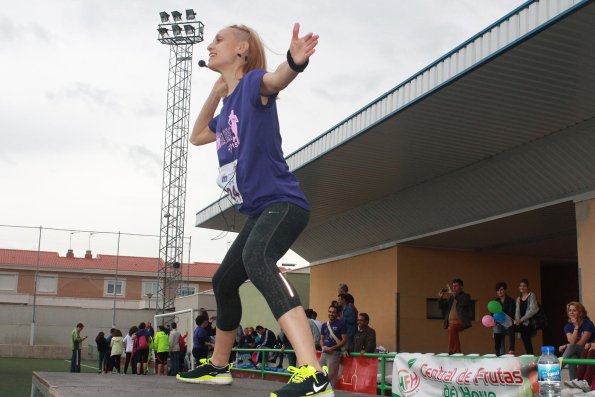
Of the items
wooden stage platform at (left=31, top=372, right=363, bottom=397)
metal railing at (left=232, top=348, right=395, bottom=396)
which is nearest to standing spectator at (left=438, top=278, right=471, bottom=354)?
metal railing at (left=232, top=348, right=395, bottom=396)

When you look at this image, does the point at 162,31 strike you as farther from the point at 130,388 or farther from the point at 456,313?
the point at 130,388

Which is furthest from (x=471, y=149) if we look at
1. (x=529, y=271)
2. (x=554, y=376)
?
(x=554, y=376)

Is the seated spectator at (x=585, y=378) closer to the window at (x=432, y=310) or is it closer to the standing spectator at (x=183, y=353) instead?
the window at (x=432, y=310)

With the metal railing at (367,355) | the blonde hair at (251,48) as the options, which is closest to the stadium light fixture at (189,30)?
the metal railing at (367,355)

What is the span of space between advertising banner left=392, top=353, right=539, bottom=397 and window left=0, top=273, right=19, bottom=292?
43.8 meters

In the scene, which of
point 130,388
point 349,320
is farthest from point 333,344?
point 130,388

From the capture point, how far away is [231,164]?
4.03m

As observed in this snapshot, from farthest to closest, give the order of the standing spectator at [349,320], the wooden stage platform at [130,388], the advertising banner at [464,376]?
the standing spectator at [349,320] → the advertising banner at [464,376] → the wooden stage platform at [130,388]

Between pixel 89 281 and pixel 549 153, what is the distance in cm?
3351

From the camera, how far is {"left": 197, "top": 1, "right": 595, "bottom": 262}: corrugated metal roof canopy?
10.8 m

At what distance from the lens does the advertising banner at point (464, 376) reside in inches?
253

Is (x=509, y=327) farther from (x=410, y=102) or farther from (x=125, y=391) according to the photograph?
(x=125, y=391)

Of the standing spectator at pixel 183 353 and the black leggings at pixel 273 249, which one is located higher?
the black leggings at pixel 273 249

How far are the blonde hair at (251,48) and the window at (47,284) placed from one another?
34561mm
